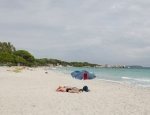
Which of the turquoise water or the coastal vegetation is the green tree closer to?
the coastal vegetation

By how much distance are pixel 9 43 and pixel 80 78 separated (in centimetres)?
9849

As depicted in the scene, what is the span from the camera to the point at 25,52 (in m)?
140

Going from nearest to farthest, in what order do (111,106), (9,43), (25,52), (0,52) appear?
(111,106)
(0,52)
(9,43)
(25,52)

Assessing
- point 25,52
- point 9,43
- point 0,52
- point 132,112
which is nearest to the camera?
point 132,112

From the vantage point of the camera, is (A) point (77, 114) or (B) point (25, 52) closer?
(A) point (77, 114)

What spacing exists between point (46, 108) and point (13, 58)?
113 meters

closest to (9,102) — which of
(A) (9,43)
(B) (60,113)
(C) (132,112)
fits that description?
(B) (60,113)

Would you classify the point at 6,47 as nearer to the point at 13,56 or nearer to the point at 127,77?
the point at 13,56

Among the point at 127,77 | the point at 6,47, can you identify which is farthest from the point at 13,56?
the point at 127,77

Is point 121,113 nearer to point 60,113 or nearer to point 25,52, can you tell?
point 60,113

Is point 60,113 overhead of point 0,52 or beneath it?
beneath

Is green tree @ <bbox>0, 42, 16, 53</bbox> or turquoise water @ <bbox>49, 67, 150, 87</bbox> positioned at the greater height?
green tree @ <bbox>0, 42, 16, 53</bbox>

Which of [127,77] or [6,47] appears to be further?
[6,47]

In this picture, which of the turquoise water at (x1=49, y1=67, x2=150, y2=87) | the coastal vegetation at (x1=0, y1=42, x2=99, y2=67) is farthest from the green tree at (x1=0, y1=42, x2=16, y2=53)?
the turquoise water at (x1=49, y1=67, x2=150, y2=87)
